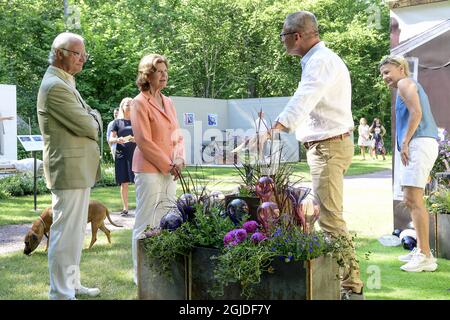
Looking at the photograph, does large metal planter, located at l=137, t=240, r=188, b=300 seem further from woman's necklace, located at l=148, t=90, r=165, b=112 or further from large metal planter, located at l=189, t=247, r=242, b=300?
woman's necklace, located at l=148, t=90, r=165, b=112

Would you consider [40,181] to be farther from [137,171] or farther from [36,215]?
[137,171]

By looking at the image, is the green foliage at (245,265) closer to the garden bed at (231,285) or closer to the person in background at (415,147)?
the garden bed at (231,285)

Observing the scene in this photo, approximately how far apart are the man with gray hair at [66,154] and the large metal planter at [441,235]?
340 cm

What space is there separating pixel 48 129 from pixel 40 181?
940 cm

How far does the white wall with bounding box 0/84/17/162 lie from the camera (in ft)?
49.6

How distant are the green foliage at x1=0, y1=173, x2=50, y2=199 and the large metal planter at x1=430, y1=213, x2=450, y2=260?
8343mm

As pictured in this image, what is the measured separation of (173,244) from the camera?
3279 millimetres

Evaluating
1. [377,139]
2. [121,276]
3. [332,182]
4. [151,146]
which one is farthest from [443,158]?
[377,139]

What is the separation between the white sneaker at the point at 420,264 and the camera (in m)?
5.21

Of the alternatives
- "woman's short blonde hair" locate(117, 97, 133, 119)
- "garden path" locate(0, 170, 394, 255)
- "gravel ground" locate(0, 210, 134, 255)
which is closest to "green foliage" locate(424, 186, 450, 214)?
"garden path" locate(0, 170, 394, 255)

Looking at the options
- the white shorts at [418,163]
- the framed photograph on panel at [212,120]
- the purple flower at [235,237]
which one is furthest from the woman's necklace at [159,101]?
the framed photograph on panel at [212,120]

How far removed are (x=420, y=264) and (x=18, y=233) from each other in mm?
4845

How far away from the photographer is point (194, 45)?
34594mm

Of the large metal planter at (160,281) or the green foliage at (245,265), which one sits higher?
the green foliage at (245,265)
